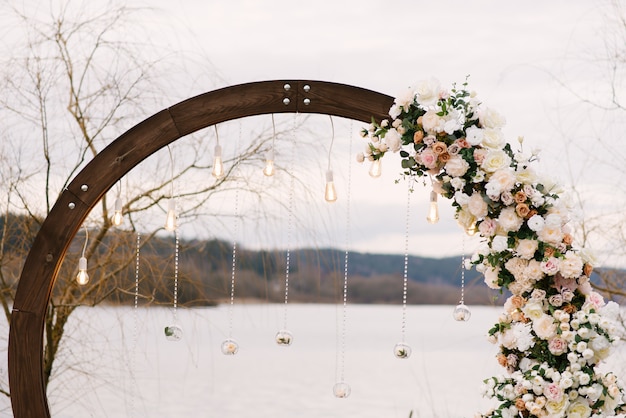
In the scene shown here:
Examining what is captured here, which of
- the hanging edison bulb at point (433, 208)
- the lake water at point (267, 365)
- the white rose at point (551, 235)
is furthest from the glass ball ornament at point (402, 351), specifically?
the lake water at point (267, 365)

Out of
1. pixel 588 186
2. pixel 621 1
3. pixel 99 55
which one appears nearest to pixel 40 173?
pixel 99 55

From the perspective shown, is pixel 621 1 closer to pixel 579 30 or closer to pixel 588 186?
pixel 579 30

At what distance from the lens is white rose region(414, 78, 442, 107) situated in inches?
160

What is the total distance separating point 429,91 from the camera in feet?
13.3

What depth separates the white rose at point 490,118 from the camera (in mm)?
4070

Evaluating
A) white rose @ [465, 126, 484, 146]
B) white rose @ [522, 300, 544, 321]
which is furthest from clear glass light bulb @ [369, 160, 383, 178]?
white rose @ [522, 300, 544, 321]

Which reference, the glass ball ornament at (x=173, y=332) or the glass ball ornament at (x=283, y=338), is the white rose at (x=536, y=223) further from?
the glass ball ornament at (x=173, y=332)

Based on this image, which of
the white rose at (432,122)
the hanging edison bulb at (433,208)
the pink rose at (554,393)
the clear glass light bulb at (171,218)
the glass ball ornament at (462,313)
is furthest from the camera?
the clear glass light bulb at (171,218)

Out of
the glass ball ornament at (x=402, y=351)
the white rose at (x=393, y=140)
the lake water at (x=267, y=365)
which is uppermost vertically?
the white rose at (x=393, y=140)

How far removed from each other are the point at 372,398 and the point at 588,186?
9.99 feet

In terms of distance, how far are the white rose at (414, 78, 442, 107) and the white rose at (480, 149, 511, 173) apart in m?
0.36

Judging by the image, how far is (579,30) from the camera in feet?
22.4

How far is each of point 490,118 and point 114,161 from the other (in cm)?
201

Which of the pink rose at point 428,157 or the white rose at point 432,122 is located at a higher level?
the white rose at point 432,122
